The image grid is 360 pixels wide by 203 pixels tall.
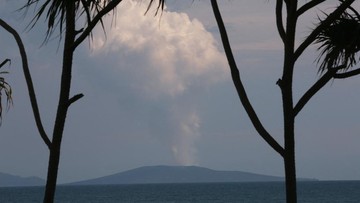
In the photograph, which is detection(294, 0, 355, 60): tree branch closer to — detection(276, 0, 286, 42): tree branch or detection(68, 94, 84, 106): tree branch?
detection(276, 0, 286, 42): tree branch

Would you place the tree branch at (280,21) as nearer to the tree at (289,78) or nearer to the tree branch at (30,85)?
the tree at (289,78)

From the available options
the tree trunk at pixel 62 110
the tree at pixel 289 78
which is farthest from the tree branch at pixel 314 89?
the tree trunk at pixel 62 110

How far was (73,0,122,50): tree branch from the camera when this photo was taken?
10688 millimetres

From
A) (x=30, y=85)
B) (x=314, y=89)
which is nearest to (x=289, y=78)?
(x=314, y=89)

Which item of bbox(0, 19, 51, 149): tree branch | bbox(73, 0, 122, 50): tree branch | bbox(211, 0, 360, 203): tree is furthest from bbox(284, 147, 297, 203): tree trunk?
bbox(0, 19, 51, 149): tree branch

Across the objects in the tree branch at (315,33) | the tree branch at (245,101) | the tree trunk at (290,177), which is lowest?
the tree trunk at (290,177)

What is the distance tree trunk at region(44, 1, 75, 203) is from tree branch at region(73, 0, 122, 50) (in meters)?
0.11

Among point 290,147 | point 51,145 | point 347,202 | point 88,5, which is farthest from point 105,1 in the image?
point 347,202

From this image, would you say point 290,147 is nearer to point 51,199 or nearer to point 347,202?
point 51,199

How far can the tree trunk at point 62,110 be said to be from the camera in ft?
35.3

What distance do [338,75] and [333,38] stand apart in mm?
1312

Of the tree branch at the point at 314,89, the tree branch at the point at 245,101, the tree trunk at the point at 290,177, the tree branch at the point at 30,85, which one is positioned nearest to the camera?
the tree trunk at the point at 290,177

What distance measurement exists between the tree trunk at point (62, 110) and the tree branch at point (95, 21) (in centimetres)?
11

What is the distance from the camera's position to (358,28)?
12484 millimetres
